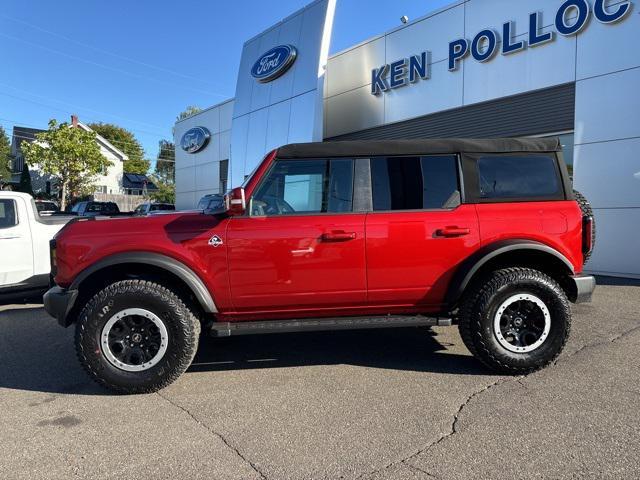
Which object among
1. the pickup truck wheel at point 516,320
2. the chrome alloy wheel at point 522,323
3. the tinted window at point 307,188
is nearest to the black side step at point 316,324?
the pickup truck wheel at point 516,320

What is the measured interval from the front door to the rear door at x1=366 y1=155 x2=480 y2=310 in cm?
17

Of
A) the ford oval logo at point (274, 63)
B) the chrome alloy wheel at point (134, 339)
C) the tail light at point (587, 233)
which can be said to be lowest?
the chrome alloy wheel at point (134, 339)

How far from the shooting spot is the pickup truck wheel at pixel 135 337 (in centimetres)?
386

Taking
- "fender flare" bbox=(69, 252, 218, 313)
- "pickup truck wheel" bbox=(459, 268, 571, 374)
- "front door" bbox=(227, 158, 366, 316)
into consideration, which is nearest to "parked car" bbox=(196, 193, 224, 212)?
"front door" bbox=(227, 158, 366, 316)

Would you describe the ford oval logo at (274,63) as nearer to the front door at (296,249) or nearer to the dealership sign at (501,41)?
the dealership sign at (501,41)

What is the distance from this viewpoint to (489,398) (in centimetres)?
370

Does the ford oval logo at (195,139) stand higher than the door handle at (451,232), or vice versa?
the ford oval logo at (195,139)

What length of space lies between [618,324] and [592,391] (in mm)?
2472

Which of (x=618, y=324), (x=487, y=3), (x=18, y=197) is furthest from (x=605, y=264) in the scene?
(x=18, y=197)

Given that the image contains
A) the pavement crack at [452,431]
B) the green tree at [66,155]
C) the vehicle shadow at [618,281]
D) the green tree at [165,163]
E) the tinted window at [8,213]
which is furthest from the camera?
the green tree at [165,163]

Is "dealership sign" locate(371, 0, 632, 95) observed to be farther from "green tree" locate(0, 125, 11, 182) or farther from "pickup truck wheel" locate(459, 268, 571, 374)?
"green tree" locate(0, 125, 11, 182)

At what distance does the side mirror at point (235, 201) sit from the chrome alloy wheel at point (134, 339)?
106cm

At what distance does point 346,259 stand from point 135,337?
1849 millimetres

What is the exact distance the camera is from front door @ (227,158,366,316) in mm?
4020
